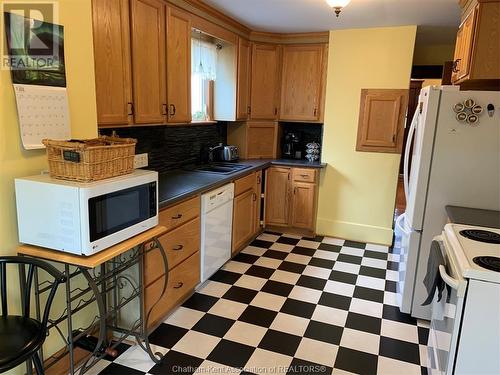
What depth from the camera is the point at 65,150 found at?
5.06ft

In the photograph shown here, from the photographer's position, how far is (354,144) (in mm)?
4016

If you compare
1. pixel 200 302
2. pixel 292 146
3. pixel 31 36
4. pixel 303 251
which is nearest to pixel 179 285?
pixel 200 302

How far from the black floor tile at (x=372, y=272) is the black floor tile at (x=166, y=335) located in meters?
1.75

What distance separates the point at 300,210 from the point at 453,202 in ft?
6.38

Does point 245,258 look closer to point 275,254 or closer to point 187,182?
point 275,254

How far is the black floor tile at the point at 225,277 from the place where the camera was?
3.11 meters

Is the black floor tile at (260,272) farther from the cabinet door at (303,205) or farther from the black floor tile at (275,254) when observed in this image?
the cabinet door at (303,205)

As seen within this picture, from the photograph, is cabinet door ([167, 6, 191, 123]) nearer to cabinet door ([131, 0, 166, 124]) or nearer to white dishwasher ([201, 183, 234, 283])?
cabinet door ([131, 0, 166, 124])

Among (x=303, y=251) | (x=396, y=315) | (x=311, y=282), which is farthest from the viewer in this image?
(x=303, y=251)

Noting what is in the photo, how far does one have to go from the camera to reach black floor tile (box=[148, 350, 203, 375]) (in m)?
2.02

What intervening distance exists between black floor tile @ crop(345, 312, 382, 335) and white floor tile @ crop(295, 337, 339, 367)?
0.29 m

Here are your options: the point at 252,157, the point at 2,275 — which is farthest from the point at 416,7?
the point at 2,275

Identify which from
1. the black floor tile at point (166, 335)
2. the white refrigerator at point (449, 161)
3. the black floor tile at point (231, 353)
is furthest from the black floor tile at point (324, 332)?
the black floor tile at point (166, 335)

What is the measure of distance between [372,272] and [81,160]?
275 cm
